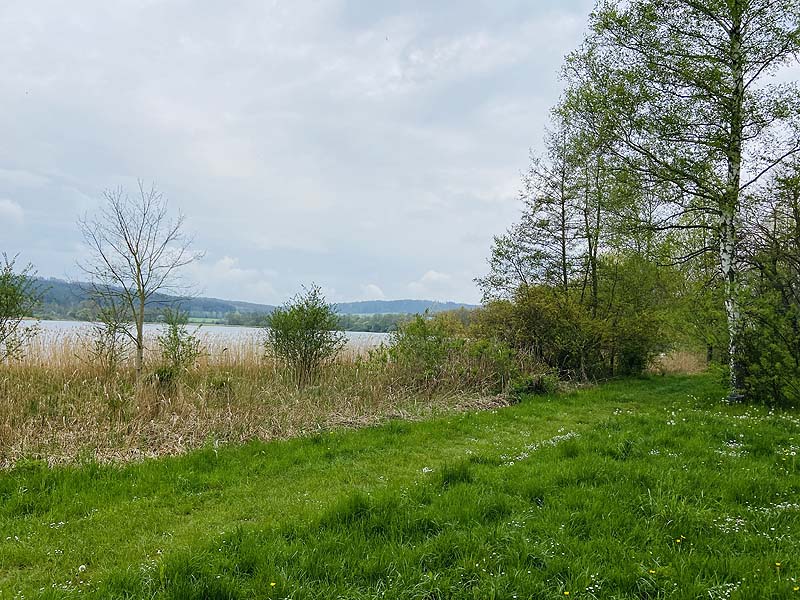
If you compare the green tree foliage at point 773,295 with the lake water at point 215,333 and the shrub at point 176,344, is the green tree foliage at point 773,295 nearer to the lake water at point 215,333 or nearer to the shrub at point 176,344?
the lake water at point 215,333

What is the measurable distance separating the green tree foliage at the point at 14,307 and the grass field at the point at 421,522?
4242 mm

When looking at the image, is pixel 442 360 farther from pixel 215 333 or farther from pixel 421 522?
pixel 421 522

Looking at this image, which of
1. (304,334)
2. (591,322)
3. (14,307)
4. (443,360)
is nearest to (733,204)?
(591,322)

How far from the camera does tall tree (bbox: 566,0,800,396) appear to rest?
8641 mm

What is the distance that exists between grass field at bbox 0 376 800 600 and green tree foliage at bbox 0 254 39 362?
13.9 feet

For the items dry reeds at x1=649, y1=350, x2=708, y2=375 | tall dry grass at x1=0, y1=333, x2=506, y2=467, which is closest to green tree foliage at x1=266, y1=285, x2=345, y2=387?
tall dry grass at x1=0, y1=333, x2=506, y2=467

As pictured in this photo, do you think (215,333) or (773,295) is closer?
(773,295)

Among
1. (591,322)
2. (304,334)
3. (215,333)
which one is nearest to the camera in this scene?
(304,334)

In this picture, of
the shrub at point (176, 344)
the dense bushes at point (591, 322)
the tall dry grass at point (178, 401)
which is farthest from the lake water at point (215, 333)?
the dense bushes at point (591, 322)

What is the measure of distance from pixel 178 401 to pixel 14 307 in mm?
3571

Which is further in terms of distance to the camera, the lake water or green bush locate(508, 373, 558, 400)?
green bush locate(508, 373, 558, 400)

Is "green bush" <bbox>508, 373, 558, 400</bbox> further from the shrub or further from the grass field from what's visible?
the shrub

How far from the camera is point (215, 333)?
11.1m

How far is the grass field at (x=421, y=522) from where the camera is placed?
8.70ft
